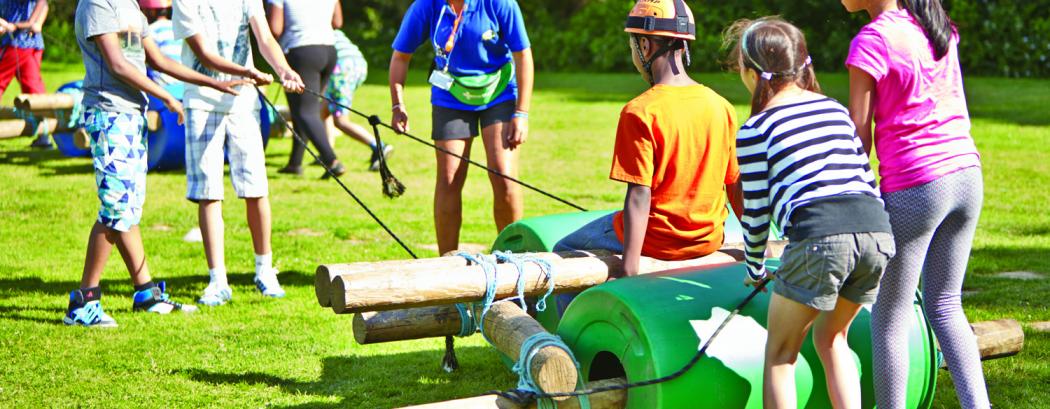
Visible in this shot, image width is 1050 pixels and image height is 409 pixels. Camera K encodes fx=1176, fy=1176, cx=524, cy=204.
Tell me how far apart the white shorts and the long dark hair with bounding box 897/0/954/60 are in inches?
148

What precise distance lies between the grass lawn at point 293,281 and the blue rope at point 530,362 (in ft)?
4.10

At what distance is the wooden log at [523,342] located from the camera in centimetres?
368

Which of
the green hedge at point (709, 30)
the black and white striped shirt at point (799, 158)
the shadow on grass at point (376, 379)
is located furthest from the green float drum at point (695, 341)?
the green hedge at point (709, 30)

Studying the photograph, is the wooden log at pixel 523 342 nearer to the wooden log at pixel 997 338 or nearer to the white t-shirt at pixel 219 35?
the wooden log at pixel 997 338

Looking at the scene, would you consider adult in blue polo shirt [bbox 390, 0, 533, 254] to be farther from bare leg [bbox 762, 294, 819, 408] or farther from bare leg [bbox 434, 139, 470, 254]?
bare leg [bbox 762, 294, 819, 408]

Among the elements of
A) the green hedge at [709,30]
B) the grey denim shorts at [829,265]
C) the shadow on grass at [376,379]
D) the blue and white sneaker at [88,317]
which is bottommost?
the green hedge at [709,30]

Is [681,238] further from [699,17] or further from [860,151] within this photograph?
[699,17]

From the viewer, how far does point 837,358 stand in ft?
12.1

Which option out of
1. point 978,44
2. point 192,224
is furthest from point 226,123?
point 978,44

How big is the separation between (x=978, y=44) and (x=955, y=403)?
15.2 metres

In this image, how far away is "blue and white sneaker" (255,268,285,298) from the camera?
21.9 ft

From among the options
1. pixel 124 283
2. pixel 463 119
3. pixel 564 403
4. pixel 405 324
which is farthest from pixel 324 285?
pixel 124 283

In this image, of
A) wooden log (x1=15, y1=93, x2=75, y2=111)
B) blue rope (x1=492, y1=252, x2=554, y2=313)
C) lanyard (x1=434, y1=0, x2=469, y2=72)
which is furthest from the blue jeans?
wooden log (x1=15, y1=93, x2=75, y2=111)

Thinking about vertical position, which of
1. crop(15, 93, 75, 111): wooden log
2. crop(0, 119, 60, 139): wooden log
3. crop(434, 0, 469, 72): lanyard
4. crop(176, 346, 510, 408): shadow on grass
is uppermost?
crop(434, 0, 469, 72): lanyard
